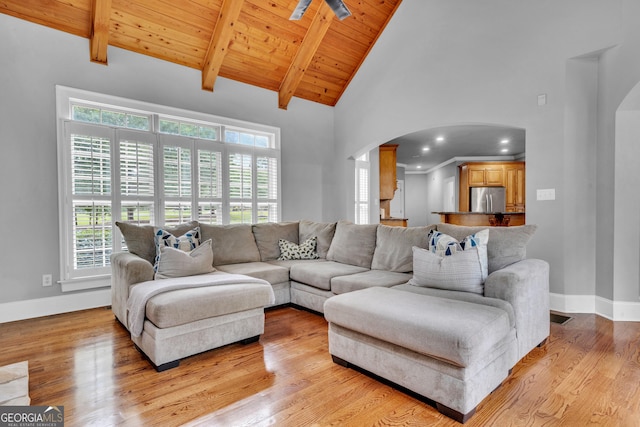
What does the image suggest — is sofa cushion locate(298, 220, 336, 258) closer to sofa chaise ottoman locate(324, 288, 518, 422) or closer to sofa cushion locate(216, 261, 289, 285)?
sofa cushion locate(216, 261, 289, 285)

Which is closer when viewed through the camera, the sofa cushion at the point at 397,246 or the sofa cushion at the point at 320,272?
the sofa cushion at the point at 397,246

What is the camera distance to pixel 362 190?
6840 mm

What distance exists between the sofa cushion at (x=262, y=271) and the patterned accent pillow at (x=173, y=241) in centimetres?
46

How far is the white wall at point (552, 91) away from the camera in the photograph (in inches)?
127

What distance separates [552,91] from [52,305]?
573 cm

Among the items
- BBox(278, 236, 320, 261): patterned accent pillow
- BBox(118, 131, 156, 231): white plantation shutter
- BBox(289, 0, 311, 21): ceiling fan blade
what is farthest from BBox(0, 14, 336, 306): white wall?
BBox(278, 236, 320, 261): patterned accent pillow

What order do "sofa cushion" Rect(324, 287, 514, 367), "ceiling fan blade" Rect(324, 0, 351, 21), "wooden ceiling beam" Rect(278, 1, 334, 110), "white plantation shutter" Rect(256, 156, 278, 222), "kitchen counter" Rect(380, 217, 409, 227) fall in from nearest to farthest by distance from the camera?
"sofa cushion" Rect(324, 287, 514, 367) → "ceiling fan blade" Rect(324, 0, 351, 21) → "wooden ceiling beam" Rect(278, 1, 334, 110) → "white plantation shutter" Rect(256, 156, 278, 222) → "kitchen counter" Rect(380, 217, 409, 227)

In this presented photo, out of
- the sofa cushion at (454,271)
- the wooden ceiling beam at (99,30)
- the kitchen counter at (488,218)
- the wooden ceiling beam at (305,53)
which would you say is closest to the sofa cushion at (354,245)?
the sofa cushion at (454,271)

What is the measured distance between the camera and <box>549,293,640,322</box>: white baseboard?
321 cm

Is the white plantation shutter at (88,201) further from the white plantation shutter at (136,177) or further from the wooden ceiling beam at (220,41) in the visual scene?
the wooden ceiling beam at (220,41)

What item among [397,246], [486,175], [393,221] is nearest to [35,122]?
[397,246]

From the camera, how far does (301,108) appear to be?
5.78 m

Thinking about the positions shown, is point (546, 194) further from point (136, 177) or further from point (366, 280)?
point (136, 177)

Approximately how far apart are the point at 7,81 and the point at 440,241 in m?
4.37
